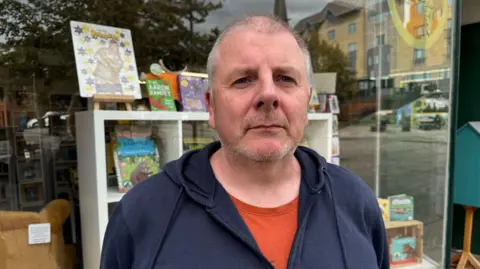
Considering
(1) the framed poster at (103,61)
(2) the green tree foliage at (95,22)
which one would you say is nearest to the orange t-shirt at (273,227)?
(1) the framed poster at (103,61)

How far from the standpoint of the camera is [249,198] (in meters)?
1.04

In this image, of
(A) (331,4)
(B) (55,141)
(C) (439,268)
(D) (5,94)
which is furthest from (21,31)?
(C) (439,268)

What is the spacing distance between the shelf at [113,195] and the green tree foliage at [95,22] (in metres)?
0.96

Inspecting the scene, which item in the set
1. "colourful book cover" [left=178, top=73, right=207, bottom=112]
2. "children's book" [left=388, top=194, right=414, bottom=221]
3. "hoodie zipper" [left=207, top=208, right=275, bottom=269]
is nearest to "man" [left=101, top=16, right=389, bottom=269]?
"hoodie zipper" [left=207, top=208, right=275, bottom=269]

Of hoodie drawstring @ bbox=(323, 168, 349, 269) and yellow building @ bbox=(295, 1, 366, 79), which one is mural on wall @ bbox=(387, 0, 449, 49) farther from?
hoodie drawstring @ bbox=(323, 168, 349, 269)

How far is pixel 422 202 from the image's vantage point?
3.30 metres

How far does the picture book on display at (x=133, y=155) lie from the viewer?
218 cm

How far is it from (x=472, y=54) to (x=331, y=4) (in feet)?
5.69

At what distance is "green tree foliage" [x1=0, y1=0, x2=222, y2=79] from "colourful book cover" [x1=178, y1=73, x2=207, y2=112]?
0.57 m

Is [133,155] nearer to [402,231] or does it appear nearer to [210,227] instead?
[210,227]

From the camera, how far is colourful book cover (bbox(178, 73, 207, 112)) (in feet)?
7.77

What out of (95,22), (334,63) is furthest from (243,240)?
(334,63)

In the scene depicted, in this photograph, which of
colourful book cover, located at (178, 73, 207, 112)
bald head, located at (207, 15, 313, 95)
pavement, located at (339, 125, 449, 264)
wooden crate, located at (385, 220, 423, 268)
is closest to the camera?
bald head, located at (207, 15, 313, 95)

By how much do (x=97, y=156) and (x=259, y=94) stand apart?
135 centimetres
